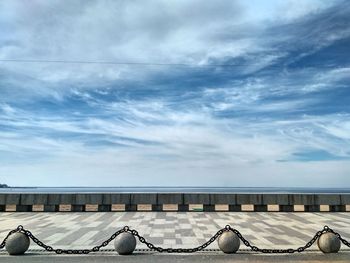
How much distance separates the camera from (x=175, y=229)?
1384 centimetres

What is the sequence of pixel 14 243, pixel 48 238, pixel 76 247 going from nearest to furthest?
pixel 14 243 < pixel 76 247 < pixel 48 238

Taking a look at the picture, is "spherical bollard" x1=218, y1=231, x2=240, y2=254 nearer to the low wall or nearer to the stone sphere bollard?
the stone sphere bollard

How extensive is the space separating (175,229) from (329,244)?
5.96m

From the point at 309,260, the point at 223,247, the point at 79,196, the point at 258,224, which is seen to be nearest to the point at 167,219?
the point at 258,224

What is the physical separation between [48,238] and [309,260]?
7.93 metres

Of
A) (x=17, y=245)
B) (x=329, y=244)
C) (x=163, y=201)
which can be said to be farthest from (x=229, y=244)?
(x=163, y=201)

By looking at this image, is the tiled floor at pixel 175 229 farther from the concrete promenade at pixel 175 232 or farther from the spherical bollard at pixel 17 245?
the spherical bollard at pixel 17 245

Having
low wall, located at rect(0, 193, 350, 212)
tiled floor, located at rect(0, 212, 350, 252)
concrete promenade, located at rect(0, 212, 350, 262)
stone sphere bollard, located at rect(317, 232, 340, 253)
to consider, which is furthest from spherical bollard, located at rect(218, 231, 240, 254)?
low wall, located at rect(0, 193, 350, 212)

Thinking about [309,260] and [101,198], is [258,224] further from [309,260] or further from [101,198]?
[101,198]

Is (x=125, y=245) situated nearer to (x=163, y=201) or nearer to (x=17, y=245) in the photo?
(x=17, y=245)

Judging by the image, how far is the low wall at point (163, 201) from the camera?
2075 cm

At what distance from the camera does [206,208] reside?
69.9 feet

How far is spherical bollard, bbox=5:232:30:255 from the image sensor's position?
9234 mm

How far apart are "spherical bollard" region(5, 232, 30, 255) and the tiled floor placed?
1.17 m
